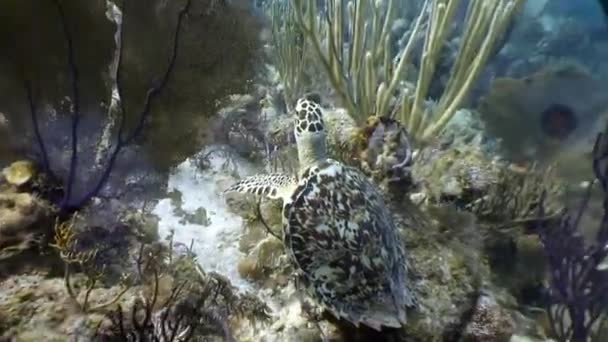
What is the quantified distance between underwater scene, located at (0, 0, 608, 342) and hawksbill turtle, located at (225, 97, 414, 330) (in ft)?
0.03

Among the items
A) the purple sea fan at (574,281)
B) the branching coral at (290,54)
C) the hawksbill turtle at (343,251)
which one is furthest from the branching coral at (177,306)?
the branching coral at (290,54)

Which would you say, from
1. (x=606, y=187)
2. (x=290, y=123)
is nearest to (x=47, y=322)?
(x=290, y=123)

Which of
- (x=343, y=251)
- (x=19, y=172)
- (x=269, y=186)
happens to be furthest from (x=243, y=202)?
(x=19, y=172)

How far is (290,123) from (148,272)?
227 centimetres

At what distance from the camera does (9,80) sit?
305 centimetres

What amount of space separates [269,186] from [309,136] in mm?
362

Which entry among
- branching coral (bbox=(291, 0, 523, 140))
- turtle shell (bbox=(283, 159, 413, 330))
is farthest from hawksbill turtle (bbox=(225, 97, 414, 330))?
branching coral (bbox=(291, 0, 523, 140))

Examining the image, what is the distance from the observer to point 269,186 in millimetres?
2801

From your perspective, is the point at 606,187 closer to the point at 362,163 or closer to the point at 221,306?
the point at 362,163

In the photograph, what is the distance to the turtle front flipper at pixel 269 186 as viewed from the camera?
9.05 ft

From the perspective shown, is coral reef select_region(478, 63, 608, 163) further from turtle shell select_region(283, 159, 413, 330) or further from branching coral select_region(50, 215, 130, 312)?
branching coral select_region(50, 215, 130, 312)

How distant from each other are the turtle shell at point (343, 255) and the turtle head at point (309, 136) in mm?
237

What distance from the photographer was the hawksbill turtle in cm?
255

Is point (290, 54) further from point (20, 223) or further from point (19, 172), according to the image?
point (20, 223)
